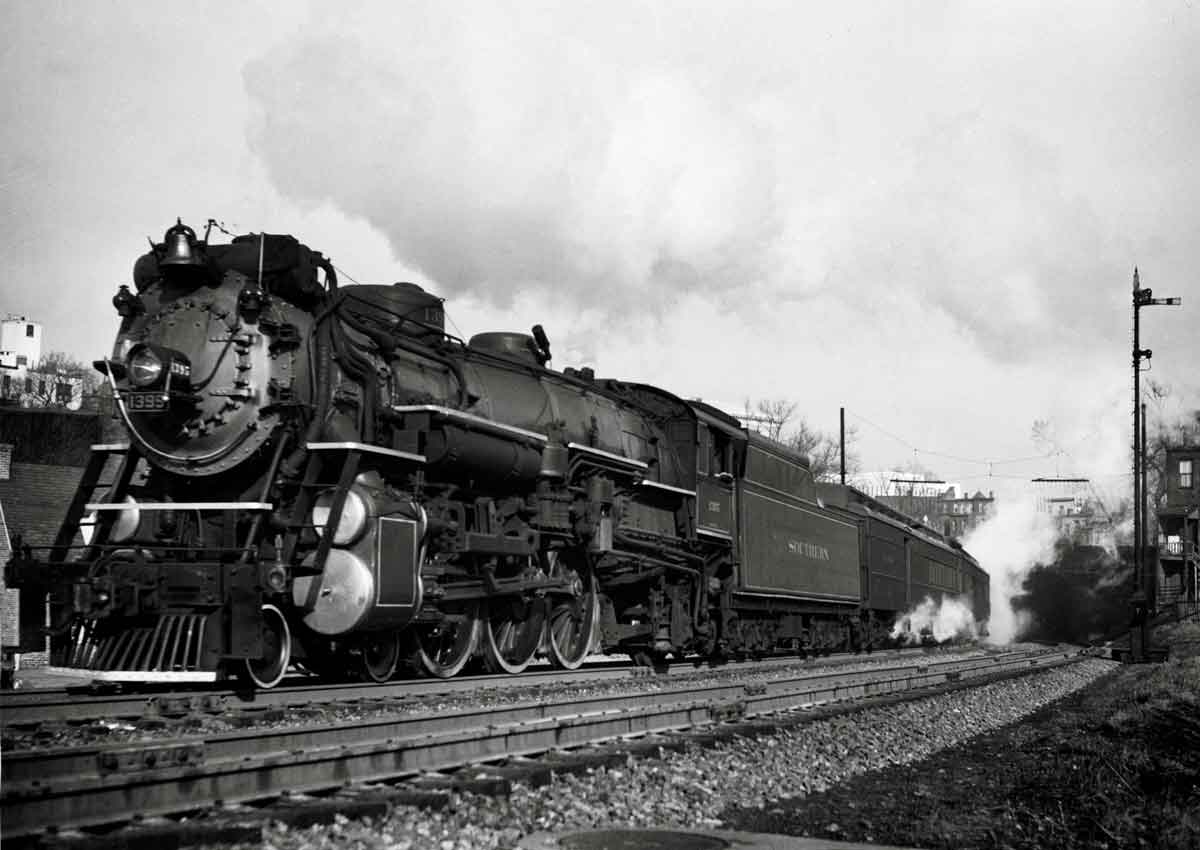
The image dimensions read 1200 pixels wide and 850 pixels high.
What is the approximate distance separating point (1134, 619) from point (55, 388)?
38083 millimetres

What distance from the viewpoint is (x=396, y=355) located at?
12.1 m

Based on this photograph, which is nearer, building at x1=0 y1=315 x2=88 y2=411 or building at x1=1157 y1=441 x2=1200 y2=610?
building at x1=0 y1=315 x2=88 y2=411

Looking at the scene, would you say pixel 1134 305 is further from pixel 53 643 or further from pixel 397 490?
pixel 53 643

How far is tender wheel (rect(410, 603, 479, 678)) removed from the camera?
12.4 metres

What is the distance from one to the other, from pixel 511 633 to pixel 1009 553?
1563 inches

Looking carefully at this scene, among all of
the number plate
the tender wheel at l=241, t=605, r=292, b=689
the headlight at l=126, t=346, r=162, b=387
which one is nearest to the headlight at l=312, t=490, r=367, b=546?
the tender wheel at l=241, t=605, r=292, b=689

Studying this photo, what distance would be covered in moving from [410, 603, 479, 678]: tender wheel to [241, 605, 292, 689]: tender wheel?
197 cm

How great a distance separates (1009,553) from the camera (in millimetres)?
49562

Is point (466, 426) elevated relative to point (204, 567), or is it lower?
elevated

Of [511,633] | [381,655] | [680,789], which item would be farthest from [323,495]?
[680,789]

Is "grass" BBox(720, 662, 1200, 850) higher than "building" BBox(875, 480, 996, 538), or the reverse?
"building" BBox(875, 480, 996, 538)

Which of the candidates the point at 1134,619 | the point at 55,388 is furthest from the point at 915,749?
the point at 55,388

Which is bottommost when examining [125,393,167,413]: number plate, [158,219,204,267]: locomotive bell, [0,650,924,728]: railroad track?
[0,650,924,728]: railroad track

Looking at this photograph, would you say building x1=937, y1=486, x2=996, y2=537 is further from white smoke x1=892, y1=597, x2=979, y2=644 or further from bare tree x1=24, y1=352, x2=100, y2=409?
bare tree x1=24, y1=352, x2=100, y2=409
